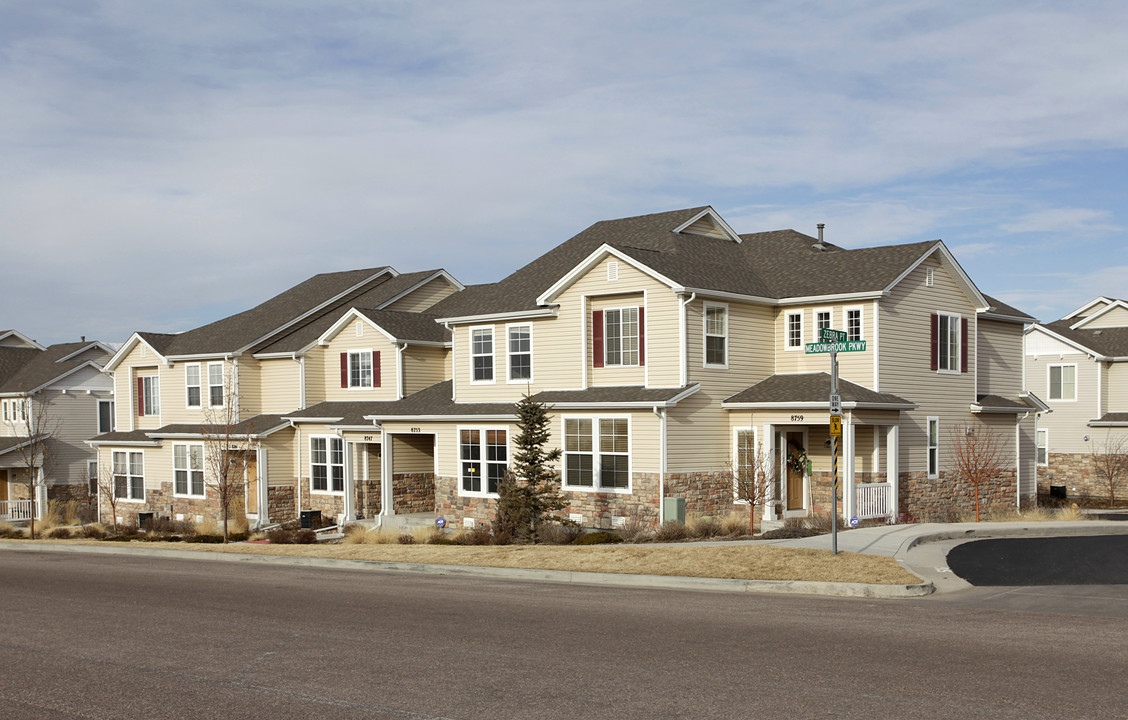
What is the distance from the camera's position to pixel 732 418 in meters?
26.9

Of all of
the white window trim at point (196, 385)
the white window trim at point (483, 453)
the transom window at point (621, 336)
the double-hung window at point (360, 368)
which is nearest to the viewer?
the transom window at point (621, 336)

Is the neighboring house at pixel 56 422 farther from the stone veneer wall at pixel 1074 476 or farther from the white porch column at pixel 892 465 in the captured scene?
the stone veneer wall at pixel 1074 476

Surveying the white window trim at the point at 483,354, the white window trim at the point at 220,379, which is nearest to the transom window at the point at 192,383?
the white window trim at the point at 220,379

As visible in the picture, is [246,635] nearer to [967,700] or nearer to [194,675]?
[194,675]

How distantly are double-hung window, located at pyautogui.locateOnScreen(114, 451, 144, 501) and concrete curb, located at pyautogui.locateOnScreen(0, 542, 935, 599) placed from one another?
17230 millimetres

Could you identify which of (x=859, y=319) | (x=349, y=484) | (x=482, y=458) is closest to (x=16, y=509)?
(x=349, y=484)

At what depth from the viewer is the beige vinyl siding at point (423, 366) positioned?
34.5 meters

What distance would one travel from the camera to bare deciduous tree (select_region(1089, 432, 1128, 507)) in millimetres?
37981

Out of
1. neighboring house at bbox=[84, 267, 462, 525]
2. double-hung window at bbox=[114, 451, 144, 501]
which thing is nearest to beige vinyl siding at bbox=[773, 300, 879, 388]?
neighboring house at bbox=[84, 267, 462, 525]

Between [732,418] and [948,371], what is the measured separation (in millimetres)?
6931

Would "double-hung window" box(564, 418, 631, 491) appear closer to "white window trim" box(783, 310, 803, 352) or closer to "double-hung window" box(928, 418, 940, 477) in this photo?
"white window trim" box(783, 310, 803, 352)

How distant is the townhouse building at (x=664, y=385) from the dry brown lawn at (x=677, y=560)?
241 inches

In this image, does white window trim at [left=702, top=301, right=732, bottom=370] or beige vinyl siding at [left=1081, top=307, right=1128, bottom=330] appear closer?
white window trim at [left=702, top=301, right=732, bottom=370]

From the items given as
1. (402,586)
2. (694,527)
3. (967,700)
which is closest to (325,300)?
(694,527)
